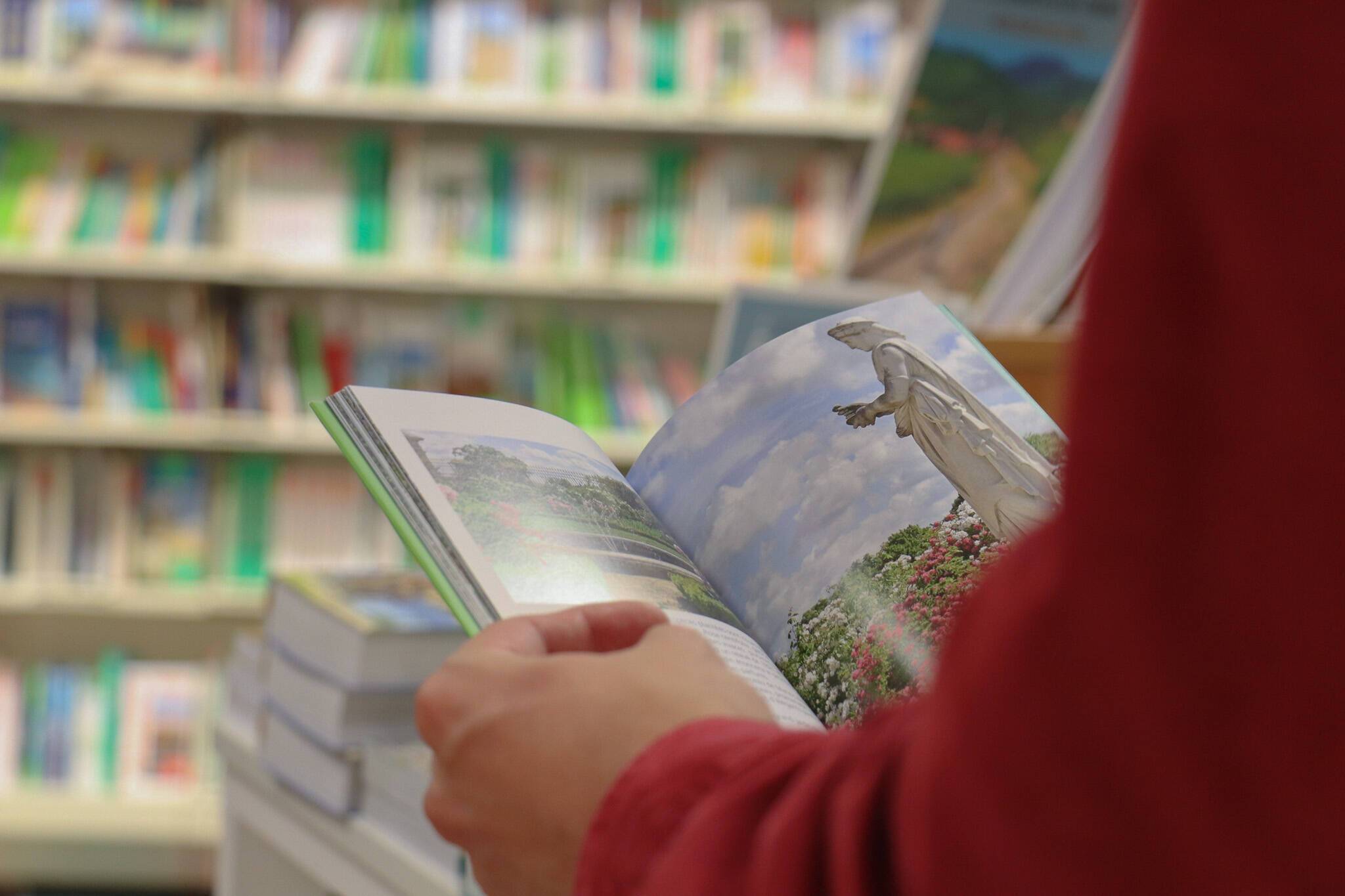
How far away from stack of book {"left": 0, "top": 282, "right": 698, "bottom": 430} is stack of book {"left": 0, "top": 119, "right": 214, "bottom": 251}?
12cm

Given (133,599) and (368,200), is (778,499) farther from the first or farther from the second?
(133,599)

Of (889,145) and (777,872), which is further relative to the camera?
(889,145)

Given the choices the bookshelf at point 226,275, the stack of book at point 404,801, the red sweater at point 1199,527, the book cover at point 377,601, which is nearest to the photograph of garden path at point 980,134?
the book cover at point 377,601

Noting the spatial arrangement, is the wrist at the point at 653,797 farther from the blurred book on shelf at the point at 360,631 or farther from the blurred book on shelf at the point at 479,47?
the blurred book on shelf at the point at 479,47

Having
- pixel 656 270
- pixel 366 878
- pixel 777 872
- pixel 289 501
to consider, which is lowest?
pixel 289 501

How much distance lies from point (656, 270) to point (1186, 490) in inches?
88.5

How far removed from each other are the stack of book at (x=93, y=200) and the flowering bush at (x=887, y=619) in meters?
2.17

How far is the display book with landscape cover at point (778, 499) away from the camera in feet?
1.47

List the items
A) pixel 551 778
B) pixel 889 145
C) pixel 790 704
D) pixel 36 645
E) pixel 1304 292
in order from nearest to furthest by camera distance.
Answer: pixel 1304 292, pixel 551 778, pixel 790 704, pixel 889 145, pixel 36 645

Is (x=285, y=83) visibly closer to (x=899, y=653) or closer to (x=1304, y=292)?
(x=899, y=653)

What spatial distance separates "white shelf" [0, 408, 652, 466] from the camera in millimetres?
2266

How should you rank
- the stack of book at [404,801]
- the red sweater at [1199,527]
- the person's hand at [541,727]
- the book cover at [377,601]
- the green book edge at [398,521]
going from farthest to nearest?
the book cover at [377,601], the stack of book at [404,801], the green book edge at [398,521], the person's hand at [541,727], the red sweater at [1199,527]

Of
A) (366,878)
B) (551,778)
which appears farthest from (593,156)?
(551,778)

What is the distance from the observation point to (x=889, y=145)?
3.69ft
